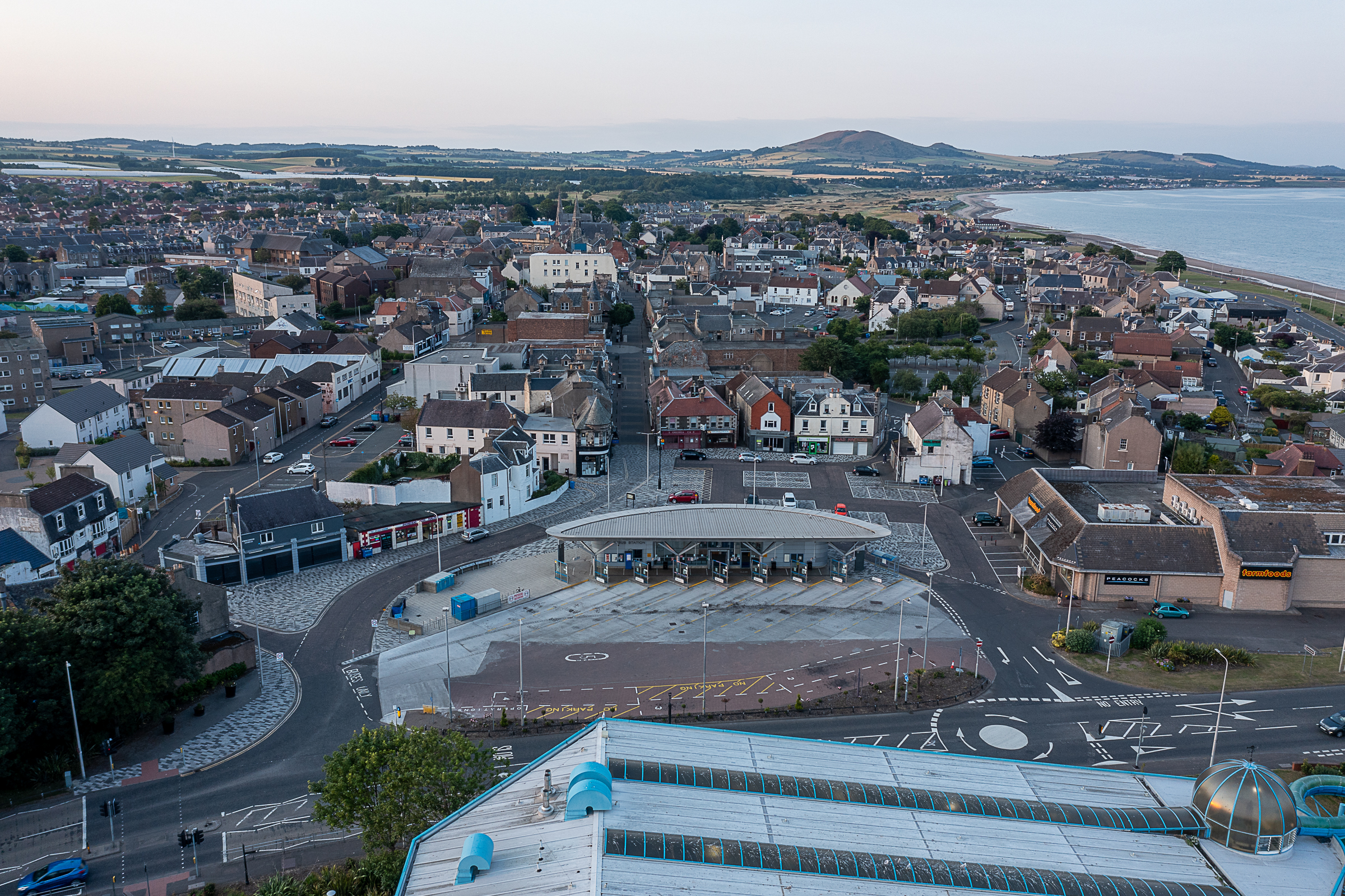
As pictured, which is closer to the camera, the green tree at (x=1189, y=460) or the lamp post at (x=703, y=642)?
the lamp post at (x=703, y=642)

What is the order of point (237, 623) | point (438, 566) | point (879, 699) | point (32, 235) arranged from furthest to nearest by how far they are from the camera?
1. point (32, 235)
2. point (438, 566)
3. point (237, 623)
4. point (879, 699)

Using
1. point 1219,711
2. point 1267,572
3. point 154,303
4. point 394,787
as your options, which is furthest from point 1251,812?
point 154,303

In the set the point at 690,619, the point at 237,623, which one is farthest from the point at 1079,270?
the point at 237,623

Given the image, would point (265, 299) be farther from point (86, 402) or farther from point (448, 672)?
point (448, 672)

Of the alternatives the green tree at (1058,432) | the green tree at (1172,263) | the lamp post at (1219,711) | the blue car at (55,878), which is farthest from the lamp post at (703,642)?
the green tree at (1172,263)

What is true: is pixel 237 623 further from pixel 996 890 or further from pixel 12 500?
pixel 996 890

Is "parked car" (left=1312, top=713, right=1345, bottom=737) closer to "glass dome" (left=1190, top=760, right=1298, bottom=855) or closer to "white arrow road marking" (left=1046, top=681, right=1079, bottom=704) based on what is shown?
"white arrow road marking" (left=1046, top=681, right=1079, bottom=704)

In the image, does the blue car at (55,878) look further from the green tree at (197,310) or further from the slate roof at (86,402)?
the green tree at (197,310)
